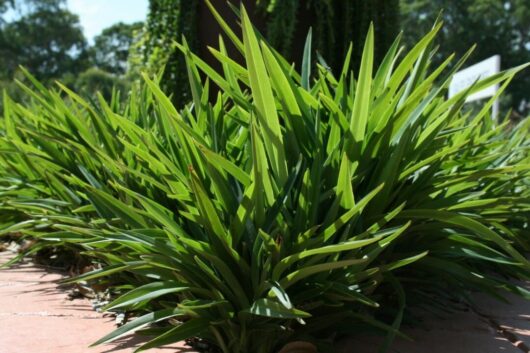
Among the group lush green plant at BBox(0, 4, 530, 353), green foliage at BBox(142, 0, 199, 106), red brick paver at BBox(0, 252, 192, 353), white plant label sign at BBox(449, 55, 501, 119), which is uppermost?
green foliage at BBox(142, 0, 199, 106)

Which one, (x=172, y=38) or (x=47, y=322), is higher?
(x=172, y=38)

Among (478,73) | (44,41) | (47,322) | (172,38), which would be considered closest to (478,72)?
(478,73)

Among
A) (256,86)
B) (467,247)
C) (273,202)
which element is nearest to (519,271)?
(467,247)

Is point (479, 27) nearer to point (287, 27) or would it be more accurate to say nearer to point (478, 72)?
point (478, 72)

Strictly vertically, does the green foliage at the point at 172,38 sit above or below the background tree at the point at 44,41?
below

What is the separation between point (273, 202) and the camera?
1.29 metres

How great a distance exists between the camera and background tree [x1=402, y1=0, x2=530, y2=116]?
3903 centimetres

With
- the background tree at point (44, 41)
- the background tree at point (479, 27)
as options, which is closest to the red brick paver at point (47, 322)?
the background tree at point (479, 27)

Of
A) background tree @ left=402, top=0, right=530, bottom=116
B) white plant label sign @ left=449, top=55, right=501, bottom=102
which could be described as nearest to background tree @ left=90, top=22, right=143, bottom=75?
background tree @ left=402, top=0, right=530, bottom=116

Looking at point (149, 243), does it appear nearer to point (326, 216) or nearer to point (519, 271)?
point (326, 216)

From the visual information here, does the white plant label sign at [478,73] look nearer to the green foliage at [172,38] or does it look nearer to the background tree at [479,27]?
the green foliage at [172,38]

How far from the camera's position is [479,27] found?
3938cm

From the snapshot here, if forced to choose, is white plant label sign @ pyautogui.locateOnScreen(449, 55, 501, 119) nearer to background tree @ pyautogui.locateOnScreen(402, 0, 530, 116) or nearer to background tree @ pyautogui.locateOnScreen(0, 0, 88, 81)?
background tree @ pyautogui.locateOnScreen(402, 0, 530, 116)

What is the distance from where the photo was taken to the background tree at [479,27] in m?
39.0
